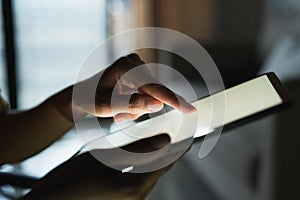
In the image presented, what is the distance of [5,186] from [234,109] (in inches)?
13.7

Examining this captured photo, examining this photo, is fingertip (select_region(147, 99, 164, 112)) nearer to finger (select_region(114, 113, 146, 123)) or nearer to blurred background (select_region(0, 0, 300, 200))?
finger (select_region(114, 113, 146, 123))

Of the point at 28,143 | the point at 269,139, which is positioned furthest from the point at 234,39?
the point at 28,143

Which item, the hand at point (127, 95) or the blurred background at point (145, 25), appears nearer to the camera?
the hand at point (127, 95)

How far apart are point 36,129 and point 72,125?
6 centimetres

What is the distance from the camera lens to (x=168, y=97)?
0.42 meters

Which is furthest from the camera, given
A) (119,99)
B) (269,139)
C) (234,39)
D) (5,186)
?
(234,39)

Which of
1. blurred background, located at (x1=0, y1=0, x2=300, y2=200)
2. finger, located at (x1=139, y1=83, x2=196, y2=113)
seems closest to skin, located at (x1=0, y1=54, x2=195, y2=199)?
finger, located at (x1=139, y1=83, x2=196, y2=113)

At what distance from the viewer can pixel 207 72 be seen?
50 cm

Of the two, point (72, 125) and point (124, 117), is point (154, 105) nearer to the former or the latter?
point (124, 117)

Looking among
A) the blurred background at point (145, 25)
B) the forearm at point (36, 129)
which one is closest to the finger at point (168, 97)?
the forearm at point (36, 129)

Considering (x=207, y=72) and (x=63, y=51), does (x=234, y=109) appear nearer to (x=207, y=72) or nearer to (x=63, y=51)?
(x=207, y=72)

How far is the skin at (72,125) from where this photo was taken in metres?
0.36

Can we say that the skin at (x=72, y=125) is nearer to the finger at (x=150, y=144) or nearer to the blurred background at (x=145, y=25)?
the finger at (x=150, y=144)

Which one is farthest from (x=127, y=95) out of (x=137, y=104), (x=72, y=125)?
(x=72, y=125)
